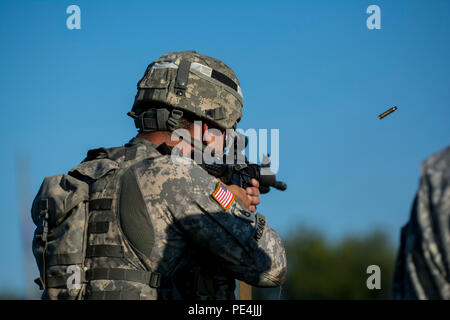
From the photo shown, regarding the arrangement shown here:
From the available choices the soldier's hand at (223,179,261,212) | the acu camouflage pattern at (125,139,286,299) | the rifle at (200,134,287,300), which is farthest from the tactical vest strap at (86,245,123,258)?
the soldier's hand at (223,179,261,212)

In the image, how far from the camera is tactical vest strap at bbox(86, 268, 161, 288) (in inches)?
201

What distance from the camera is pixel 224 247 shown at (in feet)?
17.2

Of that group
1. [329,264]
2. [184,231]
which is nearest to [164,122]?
[184,231]

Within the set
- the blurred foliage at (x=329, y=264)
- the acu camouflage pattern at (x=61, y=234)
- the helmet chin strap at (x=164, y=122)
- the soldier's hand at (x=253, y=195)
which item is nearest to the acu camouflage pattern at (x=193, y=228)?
the acu camouflage pattern at (x=61, y=234)

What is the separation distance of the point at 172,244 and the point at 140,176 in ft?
2.04

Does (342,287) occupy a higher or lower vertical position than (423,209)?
lower

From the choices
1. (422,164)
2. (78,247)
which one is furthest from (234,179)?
(422,164)

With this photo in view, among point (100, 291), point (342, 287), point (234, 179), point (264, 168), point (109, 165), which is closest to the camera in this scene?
point (100, 291)

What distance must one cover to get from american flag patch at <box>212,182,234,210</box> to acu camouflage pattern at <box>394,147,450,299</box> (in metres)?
2.52

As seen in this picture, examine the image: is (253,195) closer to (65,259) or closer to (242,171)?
(242,171)

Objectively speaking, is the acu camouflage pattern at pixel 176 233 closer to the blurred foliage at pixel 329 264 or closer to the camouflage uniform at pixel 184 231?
the camouflage uniform at pixel 184 231

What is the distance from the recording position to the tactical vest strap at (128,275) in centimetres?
510

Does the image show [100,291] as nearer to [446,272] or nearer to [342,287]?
[446,272]

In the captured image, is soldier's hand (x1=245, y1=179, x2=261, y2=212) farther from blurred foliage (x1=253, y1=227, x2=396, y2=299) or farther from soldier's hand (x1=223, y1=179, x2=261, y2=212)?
blurred foliage (x1=253, y1=227, x2=396, y2=299)
